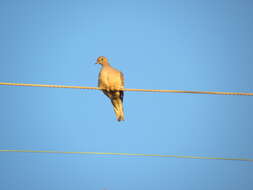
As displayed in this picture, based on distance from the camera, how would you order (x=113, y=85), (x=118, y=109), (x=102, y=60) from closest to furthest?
(x=113, y=85) → (x=118, y=109) → (x=102, y=60)

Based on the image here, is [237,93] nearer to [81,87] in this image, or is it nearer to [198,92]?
[198,92]

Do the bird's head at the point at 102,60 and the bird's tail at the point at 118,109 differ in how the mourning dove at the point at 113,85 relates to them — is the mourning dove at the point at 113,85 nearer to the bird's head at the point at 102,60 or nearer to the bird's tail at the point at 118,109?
the bird's tail at the point at 118,109

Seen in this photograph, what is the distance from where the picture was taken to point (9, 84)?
236 inches

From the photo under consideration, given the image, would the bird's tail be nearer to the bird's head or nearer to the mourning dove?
the mourning dove

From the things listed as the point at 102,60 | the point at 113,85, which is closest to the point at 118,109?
the point at 113,85

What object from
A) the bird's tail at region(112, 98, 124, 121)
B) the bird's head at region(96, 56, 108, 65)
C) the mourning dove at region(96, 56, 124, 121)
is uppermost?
the bird's head at region(96, 56, 108, 65)

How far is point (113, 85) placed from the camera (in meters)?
7.93

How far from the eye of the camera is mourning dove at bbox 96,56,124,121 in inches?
312

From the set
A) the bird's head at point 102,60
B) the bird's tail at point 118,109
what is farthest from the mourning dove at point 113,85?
the bird's head at point 102,60

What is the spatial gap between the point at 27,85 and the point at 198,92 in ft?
9.48

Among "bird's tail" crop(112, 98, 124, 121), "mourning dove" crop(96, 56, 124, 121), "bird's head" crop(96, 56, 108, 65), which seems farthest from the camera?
"bird's head" crop(96, 56, 108, 65)

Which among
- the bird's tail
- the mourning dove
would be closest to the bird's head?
the mourning dove

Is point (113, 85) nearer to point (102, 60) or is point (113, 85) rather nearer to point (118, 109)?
point (118, 109)

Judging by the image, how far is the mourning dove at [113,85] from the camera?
26.0ft
